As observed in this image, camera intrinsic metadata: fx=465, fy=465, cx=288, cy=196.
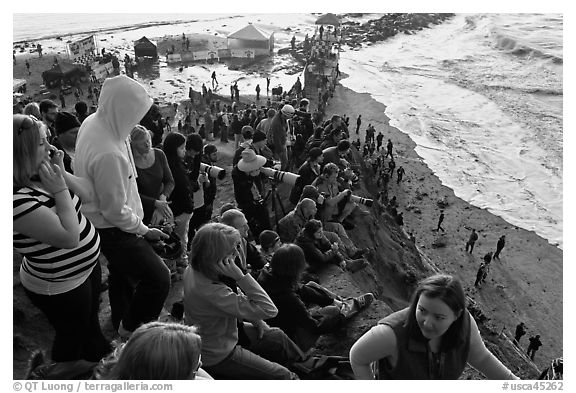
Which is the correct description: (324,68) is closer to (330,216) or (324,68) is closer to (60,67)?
(60,67)

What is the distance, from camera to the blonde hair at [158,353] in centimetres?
181

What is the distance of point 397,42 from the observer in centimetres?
4200

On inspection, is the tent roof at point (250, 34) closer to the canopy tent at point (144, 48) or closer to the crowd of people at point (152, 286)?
the canopy tent at point (144, 48)

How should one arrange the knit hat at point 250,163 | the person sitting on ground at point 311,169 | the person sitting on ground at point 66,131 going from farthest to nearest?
the person sitting on ground at point 311,169, the knit hat at point 250,163, the person sitting on ground at point 66,131

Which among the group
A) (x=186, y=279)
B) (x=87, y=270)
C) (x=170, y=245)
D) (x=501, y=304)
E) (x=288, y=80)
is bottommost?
(x=501, y=304)

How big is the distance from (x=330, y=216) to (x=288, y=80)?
24834 millimetres

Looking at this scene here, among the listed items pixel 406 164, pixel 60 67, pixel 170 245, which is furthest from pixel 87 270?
pixel 60 67

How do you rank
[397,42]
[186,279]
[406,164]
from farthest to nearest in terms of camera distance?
[397,42]
[406,164]
[186,279]

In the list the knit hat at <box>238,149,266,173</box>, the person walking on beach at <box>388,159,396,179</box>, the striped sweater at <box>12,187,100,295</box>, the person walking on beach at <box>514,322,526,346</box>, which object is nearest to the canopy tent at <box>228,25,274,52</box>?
the person walking on beach at <box>388,159,396,179</box>

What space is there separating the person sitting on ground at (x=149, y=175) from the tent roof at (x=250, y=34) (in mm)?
31404

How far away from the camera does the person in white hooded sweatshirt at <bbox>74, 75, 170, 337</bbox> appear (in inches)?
109

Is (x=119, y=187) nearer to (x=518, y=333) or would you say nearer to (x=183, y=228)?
(x=183, y=228)

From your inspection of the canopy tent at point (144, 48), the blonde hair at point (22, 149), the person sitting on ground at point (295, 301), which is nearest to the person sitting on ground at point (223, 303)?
the person sitting on ground at point (295, 301)

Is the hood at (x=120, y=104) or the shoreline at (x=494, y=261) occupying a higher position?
the hood at (x=120, y=104)
